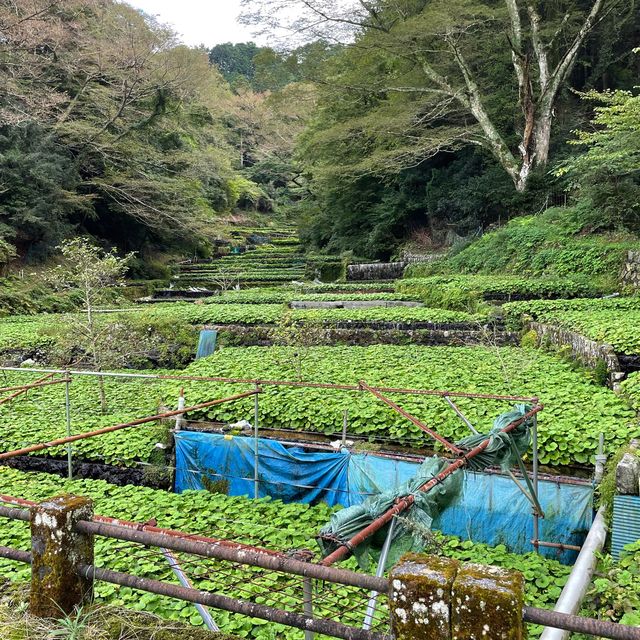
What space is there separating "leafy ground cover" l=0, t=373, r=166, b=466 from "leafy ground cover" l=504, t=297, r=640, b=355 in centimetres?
813

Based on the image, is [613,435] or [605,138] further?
[605,138]

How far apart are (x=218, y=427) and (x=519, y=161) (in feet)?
69.2

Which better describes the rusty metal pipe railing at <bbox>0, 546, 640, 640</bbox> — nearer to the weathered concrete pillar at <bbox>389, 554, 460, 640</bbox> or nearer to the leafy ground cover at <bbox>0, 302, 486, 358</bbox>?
the weathered concrete pillar at <bbox>389, 554, 460, 640</bbox>

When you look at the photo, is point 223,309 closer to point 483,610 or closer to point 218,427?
point 218,427

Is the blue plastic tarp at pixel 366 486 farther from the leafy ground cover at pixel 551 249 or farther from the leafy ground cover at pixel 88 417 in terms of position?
the leafy ground cover at pixel 551 249

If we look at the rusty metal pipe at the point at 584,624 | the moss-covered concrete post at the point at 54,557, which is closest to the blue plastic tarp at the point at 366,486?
the rusty metal pipe at the point at 584,624

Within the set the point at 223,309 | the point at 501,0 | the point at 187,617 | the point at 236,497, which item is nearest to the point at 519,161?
the point at 501,0

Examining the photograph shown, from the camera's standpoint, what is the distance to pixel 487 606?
186 cm

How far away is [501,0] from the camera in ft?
79.0

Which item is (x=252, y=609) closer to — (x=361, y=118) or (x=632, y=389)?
(x=632, y=389)

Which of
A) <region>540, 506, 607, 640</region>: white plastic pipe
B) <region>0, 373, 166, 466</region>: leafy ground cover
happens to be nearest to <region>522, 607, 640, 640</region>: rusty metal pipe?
<region>540, 506, 607, 640</region>: white plastic pipe

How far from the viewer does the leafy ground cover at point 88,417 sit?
8133 mm

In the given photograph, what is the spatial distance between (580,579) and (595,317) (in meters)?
8.95

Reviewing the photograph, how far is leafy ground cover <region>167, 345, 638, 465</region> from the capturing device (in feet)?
21.3
